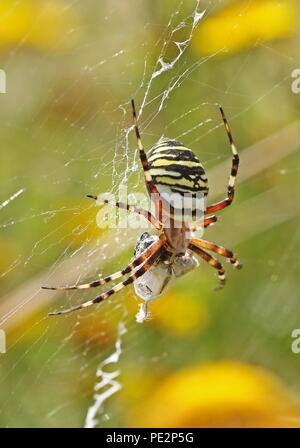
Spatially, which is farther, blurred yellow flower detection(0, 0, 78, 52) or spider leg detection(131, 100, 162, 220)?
blurred yellow flower detection(0, 0, 78, 52)

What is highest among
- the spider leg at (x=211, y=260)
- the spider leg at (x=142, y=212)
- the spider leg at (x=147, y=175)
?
the spider leg at (x=147, y=175)

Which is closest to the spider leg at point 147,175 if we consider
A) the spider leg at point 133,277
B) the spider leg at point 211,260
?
the spider leg at point 133,277

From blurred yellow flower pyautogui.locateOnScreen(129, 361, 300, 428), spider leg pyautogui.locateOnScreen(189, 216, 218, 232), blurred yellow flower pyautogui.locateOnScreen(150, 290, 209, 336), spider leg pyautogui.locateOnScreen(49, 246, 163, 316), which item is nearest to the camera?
blurred yellow flower pyautogui.locateOnScreen(129, 361, 300, 428)

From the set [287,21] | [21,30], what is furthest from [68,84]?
[287,21]

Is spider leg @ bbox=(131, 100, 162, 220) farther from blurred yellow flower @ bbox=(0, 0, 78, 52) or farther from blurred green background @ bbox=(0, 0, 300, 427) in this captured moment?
blurred yellow flower @ bbox=(0, 0, 78, 52)

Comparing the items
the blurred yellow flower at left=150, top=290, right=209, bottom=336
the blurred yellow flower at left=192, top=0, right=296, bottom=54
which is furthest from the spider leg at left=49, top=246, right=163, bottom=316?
the blurred yellow flower at left=192, top=0, right=296, bottom=54

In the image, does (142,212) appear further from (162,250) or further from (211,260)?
(211,260)

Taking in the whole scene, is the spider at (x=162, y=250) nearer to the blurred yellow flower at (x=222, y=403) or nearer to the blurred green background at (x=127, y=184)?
the blurred green background at (x=127, y=184)

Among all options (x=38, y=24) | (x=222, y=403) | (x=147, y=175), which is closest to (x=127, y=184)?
(x=147, y=175)
